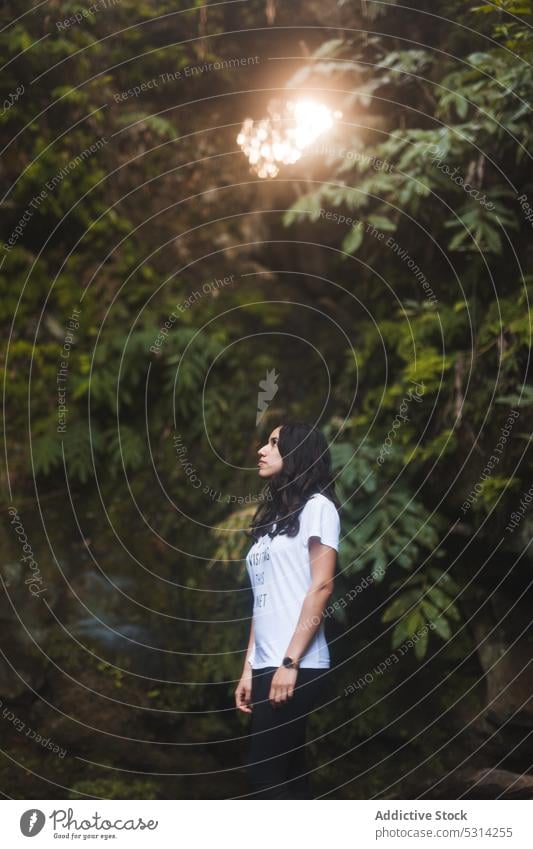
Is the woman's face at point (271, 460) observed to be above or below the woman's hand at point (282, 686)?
above

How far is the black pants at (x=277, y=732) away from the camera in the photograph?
11.3 ft

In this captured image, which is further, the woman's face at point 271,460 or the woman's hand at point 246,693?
the woman's face at point 271,460

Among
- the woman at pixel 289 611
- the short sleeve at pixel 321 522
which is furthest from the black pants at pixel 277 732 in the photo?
the short sleeve at pixel 321 522

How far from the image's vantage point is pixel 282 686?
3.35 m

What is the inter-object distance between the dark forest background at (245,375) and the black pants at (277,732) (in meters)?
1.56

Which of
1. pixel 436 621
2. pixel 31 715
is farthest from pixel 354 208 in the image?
pixel 31 715

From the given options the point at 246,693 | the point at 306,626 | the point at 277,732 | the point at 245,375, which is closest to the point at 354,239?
the point at 245,375

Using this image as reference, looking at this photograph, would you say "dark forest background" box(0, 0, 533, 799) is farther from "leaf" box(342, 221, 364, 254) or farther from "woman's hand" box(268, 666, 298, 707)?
"woman's hand" box(268, 666, 298, 707)

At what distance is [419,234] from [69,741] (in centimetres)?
463

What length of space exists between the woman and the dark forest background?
1640 millimetres

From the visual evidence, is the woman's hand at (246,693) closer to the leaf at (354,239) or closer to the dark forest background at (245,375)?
the dark forest background at (245,375)

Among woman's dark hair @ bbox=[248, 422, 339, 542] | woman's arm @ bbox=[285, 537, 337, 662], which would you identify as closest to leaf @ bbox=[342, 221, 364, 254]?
woman's dark hair @ bbox=[248, 422, 339, 542]

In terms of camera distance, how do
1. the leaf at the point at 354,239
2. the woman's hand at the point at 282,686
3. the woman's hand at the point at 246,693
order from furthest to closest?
the leaf at the point at 354,239 → the woman's hand at the point at 246,693 → the woman's hand at the point at 282,686
